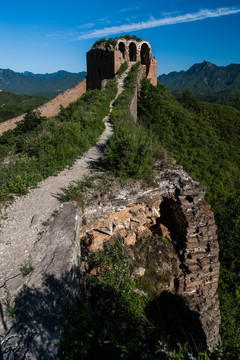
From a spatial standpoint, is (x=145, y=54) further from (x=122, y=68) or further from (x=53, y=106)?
(x=53, y=106)

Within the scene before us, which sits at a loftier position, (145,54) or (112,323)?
(145,54)

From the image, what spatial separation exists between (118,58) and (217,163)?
13457mm

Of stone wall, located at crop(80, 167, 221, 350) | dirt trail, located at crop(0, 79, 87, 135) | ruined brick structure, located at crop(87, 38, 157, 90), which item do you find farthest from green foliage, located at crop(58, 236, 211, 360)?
ruined brick structure, located at crop(87, 38, 157, 90)

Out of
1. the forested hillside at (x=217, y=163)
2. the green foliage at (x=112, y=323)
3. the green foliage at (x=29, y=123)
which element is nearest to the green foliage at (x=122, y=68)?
the forested hillside at (x=217, y=163)

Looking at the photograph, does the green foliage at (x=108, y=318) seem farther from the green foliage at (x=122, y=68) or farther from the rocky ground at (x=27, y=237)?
the green foliage at (x=122, y=68)

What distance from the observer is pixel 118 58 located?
20.4 m

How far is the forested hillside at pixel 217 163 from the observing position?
7.38 metres

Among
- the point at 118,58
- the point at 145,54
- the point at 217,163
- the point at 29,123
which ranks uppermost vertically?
the point at 145,54

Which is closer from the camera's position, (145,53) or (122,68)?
(122,68)

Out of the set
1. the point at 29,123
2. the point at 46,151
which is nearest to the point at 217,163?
the point at 46,151

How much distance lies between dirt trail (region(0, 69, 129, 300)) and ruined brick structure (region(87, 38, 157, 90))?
17.8 metres

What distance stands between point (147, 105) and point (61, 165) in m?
11.9

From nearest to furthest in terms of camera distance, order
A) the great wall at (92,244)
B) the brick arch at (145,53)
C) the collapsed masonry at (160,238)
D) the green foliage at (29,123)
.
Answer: the great wall at (92,244)
the collapsed masonry at (160,238)
the green foliage at (29,123)
the brick arch at (145,53)

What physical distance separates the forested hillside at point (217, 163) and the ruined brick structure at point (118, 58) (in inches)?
95.2
